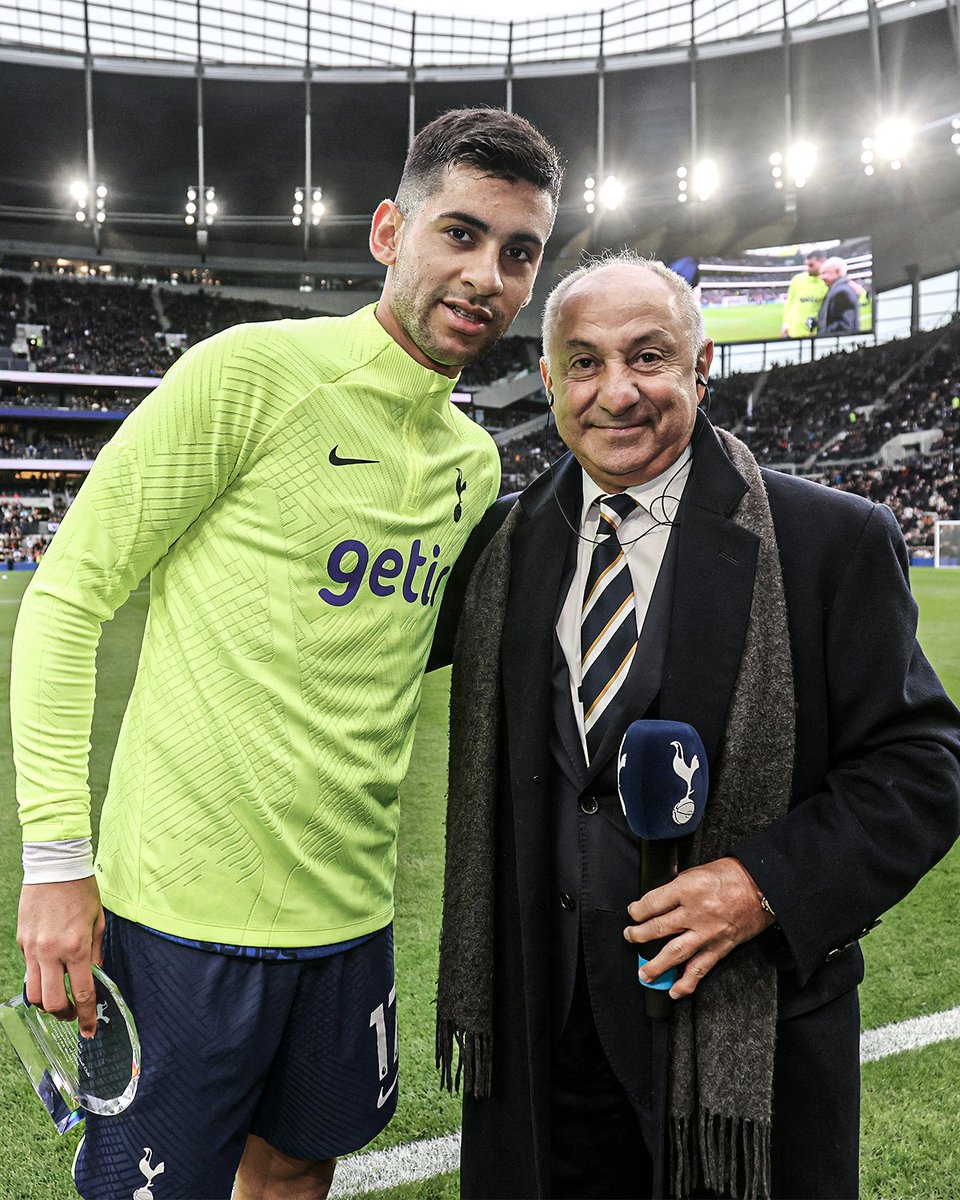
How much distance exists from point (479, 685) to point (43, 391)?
44.7m

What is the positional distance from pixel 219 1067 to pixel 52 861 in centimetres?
50

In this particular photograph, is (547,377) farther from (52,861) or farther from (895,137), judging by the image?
(895,137)

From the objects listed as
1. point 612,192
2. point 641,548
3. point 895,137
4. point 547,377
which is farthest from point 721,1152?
point 612,192

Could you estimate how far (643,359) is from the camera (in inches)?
73.7

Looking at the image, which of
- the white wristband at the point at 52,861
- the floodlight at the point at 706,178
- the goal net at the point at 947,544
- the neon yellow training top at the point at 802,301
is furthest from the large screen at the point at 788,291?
the white wristband at the point at 52,861

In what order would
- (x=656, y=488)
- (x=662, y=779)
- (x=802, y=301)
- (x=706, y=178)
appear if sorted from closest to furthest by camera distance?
(x=662, y=779) → (x=656, y=488) → (x=706, y=178) → (x=802, y=301)

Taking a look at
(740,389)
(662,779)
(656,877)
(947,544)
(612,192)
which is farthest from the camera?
(740,389)

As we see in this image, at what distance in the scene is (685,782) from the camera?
4.80 ft

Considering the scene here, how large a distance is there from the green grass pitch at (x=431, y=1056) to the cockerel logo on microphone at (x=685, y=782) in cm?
178

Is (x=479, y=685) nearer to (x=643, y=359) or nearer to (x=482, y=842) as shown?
(x=482, y=842)

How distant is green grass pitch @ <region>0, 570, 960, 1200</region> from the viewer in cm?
264

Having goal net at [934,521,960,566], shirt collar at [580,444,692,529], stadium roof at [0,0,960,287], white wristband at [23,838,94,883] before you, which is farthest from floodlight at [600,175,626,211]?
white wristband at [23,838,94,883]

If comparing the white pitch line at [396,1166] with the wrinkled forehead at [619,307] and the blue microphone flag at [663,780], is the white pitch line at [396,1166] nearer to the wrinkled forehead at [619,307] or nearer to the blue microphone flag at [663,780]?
the blue microphone flag at [663,780]

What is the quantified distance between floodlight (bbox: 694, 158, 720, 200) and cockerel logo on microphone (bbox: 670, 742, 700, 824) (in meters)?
37.5
